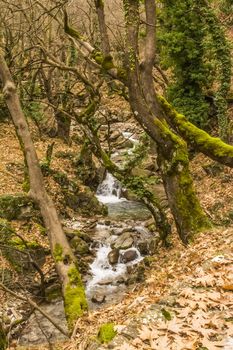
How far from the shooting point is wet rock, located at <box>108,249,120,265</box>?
14.8m

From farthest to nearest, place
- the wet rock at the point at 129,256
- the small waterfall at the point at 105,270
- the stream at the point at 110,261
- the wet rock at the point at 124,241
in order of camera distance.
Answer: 1. the wet rock at the point at 124,241
2. the wet rock at the point at 129,256
3. the small waterfall at the point at 105,270
4. the stream at the point at 110,261

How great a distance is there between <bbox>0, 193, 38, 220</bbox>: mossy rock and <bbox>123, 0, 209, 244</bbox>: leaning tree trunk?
6.89 m

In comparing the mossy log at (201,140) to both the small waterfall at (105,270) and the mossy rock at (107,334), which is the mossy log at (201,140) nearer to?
the mossy rock at (107,334)

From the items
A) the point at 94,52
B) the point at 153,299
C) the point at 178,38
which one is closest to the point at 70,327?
the point at 153,299

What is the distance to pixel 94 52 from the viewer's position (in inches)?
382

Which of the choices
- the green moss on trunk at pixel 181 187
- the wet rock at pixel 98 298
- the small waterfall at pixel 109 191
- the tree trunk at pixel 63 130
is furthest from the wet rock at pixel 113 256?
the tree trunk at pixel 63 130

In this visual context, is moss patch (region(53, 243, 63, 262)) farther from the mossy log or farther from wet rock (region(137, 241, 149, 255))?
wet rock (region(137, 241, 149, 255))

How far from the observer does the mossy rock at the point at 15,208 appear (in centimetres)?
1488

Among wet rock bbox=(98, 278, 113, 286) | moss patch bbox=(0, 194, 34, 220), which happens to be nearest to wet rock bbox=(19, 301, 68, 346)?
wet rock bbox=(98, 278, 113, 286)

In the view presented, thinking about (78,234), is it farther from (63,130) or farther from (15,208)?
(63,130)

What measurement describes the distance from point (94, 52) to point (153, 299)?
642 centimetres

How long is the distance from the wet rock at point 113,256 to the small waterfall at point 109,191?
7147mm

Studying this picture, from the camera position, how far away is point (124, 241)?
51.6 feet

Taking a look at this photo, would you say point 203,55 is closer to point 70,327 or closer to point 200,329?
point 70,327
